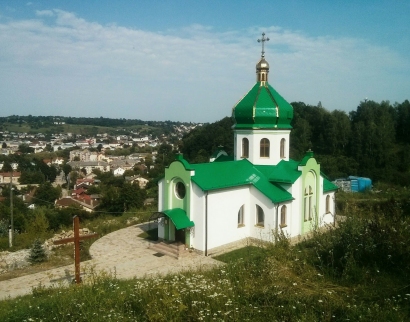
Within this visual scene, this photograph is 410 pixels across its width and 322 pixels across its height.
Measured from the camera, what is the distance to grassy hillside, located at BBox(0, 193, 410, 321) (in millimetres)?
5961

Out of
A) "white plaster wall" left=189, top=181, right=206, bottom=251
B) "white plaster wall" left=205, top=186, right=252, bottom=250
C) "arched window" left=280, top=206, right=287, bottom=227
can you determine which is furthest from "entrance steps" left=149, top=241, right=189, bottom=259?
"arched window" left=280, top=206, right=287, bottom=227

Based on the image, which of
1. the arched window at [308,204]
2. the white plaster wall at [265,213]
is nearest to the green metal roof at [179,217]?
the white plaster wall at [265,213]

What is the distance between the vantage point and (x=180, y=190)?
15.6 m

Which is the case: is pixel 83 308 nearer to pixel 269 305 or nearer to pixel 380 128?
pixel 269 305

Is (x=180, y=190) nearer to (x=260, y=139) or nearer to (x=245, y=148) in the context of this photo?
(x=245, y=148)

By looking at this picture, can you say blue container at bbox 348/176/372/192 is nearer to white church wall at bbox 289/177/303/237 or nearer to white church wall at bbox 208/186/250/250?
white church wall at bbox 289/177/303/237

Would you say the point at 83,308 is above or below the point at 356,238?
below

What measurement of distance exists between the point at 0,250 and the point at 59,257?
12.7 ft

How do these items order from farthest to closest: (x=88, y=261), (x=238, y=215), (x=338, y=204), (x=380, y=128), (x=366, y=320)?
(x=380, y=128) → (x=338, y=204) → (x=238, y=215) → (x=88, y=261) → (x=366, y=320)

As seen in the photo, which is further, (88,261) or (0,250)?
(0,250)

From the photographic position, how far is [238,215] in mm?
16094

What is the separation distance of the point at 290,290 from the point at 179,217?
872cm

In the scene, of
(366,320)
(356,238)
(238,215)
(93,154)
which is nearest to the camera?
(366,320)

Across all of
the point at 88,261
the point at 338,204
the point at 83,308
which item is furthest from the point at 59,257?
the point at 338,204
